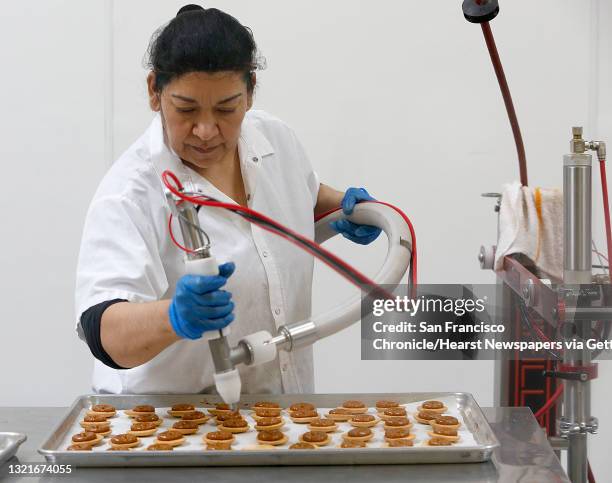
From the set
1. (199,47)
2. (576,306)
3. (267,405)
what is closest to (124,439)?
(267,405)

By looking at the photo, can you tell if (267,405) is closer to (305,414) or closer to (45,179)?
(305,414)

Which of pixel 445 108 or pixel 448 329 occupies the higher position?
pixel 445 108

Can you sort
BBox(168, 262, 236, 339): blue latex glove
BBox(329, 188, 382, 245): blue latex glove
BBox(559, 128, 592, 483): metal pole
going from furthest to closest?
BBox(329, 188, 382, 245): blue latex glove, BBox(559, 128, 592, 483): metal pole, BBox(168, 262, 236, 339): blue latex glove

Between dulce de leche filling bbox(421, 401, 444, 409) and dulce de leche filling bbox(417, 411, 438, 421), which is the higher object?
dulce de leche filling bbox(421, 401, 444, 409)

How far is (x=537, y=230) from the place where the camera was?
1756 mm

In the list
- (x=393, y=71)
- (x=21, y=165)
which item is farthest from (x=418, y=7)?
(x=21, y=165)

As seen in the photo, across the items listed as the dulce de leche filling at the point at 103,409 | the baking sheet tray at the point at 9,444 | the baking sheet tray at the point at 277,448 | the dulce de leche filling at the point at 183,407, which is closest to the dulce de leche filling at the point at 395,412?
the baking sheet tray at the point at 277,448

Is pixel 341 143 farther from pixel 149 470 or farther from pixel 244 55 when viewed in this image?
pixel 149 470

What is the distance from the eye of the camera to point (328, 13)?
3113mm

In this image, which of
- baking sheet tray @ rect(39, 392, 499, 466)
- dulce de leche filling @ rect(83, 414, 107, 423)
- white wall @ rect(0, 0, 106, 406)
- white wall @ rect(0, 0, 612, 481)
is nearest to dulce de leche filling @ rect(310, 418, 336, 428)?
baking sheet tray @ rect(39, 392, 499, 466)

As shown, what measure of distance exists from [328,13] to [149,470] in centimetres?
209

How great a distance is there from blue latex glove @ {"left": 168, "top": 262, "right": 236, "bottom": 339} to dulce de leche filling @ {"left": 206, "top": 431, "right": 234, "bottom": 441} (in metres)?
Result: 0.20

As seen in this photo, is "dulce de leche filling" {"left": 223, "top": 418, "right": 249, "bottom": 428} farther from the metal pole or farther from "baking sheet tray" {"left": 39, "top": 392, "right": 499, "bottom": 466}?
the metal pole

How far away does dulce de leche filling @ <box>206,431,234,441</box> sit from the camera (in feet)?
4.81
